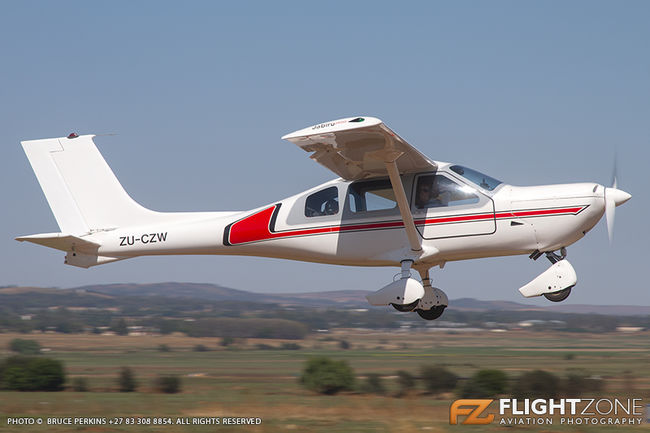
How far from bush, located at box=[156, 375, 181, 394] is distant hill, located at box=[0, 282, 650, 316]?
123 feet

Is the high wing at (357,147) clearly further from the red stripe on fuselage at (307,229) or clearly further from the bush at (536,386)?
the bush at (536,386)

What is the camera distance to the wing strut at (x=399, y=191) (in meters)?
11.5

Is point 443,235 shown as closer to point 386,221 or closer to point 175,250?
point 386,221

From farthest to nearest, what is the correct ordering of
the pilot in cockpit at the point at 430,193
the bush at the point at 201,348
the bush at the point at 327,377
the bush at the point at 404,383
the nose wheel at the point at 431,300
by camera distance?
the bush at the point at 201,348 → the bush at the point at 404,383 → the bush at the point at 327,377 → the nose wheel at the point at 431,300 → the pilot in cockpit at the point at 430,193

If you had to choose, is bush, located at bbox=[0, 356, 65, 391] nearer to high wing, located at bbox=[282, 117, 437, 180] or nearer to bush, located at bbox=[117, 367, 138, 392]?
bush, located at bbox=[117, 367, 138, 392]

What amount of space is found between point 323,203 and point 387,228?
3.96 ft

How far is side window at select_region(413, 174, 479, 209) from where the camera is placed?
478 inches

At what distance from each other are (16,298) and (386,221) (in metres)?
90.0

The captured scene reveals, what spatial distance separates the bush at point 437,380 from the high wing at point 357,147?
20532 mm

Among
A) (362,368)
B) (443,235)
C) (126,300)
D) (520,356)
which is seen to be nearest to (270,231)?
(443,235)

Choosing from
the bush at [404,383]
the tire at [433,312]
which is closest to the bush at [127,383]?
the bush at [404,383]

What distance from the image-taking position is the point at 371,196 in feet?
41.2

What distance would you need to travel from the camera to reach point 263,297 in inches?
4870

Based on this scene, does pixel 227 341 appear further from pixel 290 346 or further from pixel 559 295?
pixel 559 295
